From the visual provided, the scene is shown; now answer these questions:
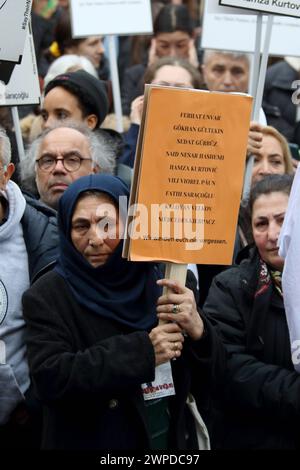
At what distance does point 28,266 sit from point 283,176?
4.00ft

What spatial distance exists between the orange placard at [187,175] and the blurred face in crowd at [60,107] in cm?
203

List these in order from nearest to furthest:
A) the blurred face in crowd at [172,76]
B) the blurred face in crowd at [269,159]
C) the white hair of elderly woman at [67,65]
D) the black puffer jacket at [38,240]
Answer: the black puffer jacket at [38,240]
the blurred face in crowd at [269,159]
the blurred face in crowd at [172,76]
the white hair of elderly woman at [67,65]

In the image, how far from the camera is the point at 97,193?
156 inches

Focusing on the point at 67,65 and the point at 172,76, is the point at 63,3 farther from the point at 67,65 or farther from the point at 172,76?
the point at 172,76

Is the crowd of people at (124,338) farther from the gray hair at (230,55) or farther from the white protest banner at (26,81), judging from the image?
the gray hair at (230,55)

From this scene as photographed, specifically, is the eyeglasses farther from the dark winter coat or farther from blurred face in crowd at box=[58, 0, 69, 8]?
blurred face in crowd at box=[58, 0, 69, 8]

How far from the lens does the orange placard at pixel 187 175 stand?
3.72 m

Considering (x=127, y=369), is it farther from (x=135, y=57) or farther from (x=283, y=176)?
Result: (x=135, y=57)

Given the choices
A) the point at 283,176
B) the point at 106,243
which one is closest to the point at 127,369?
the point at 106,243

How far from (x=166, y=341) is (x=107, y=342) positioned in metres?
0.21

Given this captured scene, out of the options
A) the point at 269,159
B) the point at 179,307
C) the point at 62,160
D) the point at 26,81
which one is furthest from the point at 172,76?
the point at 179,307

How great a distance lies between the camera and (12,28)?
14.4 feet

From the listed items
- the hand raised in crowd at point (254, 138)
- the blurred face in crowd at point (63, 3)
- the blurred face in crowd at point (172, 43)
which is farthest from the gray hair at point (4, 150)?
the blurred face in crowd at point (63, 3)

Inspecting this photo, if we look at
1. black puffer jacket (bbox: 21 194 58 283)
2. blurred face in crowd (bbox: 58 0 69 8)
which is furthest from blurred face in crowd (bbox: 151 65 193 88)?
blurred face in crowd (bbox: 58 0 69 8)
